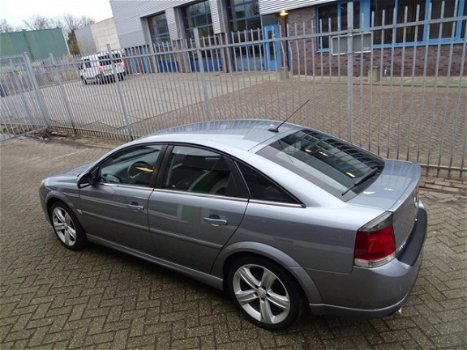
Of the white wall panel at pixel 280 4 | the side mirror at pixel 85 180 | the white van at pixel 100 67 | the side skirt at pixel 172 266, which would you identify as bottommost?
the side skirt at pixel 172 266

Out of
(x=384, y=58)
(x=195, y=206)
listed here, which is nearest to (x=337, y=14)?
(x=384, y=58)

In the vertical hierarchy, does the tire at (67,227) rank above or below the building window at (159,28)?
below

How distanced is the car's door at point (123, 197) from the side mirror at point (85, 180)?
4 centimetres

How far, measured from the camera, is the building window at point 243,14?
1892cm

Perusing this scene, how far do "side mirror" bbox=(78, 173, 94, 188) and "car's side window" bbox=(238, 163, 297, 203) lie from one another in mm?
1788

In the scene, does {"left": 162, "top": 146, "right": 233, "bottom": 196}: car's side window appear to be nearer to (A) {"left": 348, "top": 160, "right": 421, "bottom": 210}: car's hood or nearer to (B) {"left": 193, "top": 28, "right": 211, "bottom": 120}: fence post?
(A) {"left": 348, "top": 160, "right": 421, "bottom": 210}: car's hood

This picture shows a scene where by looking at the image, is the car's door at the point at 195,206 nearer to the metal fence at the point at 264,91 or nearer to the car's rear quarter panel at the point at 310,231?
the car's rear quarter panel at the point at 310,231

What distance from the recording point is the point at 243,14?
19.7 meters

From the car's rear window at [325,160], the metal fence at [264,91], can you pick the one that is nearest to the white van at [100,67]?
the metal fence at [264,91]

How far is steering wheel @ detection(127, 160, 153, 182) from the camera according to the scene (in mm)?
3123

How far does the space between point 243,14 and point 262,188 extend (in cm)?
1962

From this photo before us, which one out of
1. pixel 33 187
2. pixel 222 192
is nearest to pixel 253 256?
pixel 222 192

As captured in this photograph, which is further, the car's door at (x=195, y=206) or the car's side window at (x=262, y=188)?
the car's door at (x=195, y=206)

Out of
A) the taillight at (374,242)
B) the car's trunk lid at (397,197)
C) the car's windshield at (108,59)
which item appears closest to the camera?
the taillight at (374,242)
